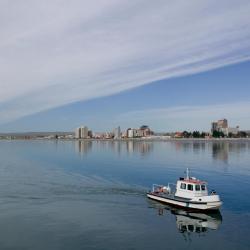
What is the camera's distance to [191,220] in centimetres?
5525

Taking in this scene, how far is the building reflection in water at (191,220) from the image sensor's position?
49625 mm

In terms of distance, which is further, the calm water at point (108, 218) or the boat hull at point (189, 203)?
the boat hull at point (189, 203)

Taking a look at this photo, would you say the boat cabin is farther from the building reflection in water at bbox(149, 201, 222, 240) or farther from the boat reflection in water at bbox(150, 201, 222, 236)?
the building reflection in water at bbox(149, 201, 222, 240)

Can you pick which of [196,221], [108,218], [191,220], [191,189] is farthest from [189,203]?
[108,218]

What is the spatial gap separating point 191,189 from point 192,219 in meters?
6.86

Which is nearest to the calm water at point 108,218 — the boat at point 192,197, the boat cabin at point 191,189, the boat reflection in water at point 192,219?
the boat reflection in water at point 192,219

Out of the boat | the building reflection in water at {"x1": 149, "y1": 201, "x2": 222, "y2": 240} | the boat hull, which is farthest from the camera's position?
the boat

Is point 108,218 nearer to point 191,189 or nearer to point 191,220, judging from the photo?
point 191,220

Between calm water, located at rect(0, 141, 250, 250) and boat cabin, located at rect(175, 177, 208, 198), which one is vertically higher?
boat cabin, located at rect(175, 177, 208, 198)

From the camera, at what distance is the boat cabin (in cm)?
6131

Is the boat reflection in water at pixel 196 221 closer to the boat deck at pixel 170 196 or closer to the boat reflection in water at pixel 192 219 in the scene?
the boat reflection in water at pixel 192 219

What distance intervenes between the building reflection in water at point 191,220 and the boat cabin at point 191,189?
2669mm

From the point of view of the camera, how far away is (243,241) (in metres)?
44.3

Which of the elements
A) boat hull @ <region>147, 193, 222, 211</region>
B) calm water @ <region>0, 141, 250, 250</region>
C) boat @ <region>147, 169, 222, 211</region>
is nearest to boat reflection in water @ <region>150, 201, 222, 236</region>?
calm water @ <region>0, 141, 250, 250</region>
